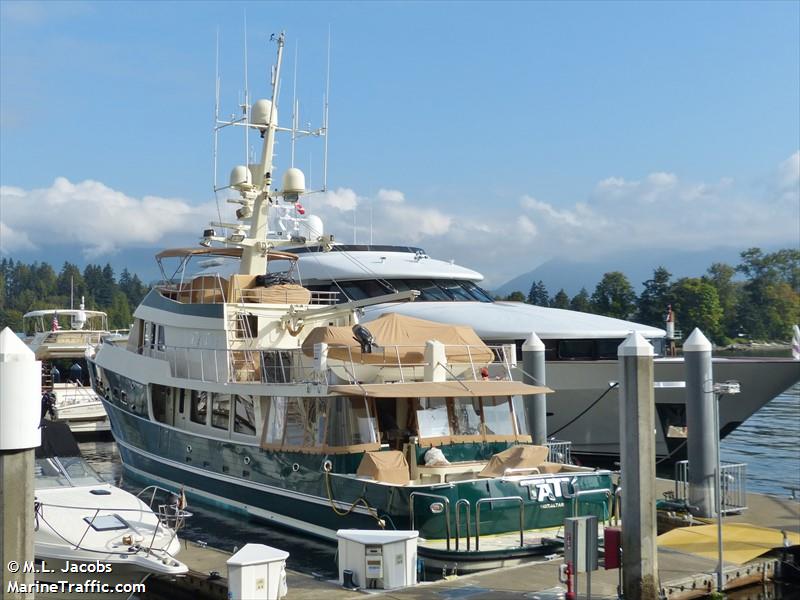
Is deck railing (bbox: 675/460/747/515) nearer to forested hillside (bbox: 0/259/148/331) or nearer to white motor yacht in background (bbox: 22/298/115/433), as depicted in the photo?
white motor yacht in background (bbox: 22/298/115/433)

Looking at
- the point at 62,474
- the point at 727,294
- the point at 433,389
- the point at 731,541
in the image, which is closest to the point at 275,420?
the point at 433,389

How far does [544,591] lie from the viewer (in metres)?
10.3

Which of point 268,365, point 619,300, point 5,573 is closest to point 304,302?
point 268,365

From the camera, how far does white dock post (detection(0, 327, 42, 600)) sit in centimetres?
701

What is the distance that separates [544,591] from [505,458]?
408cm

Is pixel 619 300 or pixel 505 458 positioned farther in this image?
pixel 619 300

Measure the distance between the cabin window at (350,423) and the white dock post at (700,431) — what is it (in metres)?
5.37

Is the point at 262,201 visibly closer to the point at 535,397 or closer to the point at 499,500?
the point at 535,397

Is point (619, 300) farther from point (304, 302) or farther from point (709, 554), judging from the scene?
point (709, 554)

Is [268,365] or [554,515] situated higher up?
[268,365]

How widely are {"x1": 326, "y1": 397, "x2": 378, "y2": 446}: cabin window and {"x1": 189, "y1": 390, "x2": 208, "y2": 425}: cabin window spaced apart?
16.3ft

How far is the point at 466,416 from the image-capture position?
50.4 ft

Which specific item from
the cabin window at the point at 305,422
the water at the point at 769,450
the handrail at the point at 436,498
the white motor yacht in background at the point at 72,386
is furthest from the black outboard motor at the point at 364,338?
the white motor yacht in background at the point at 72,386

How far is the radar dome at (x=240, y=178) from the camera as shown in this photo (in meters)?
22.2
